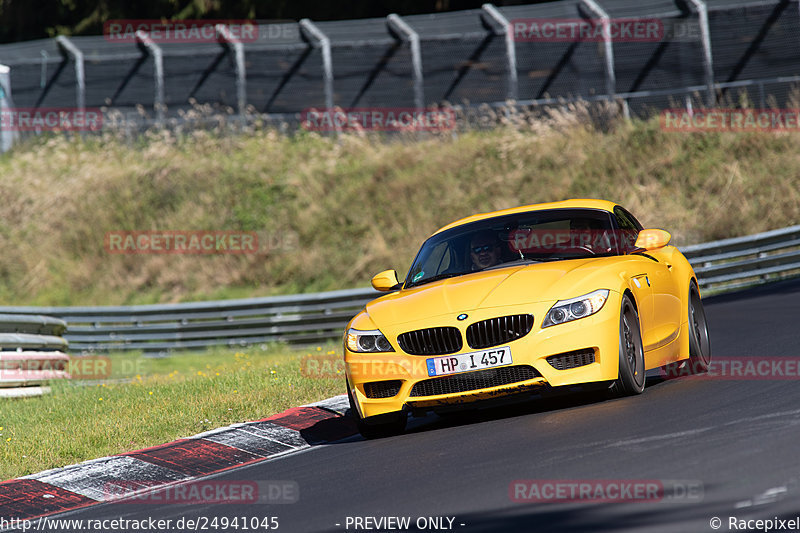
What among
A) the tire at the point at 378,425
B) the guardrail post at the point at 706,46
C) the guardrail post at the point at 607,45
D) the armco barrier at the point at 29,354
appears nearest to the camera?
the tire at the point at 378,425

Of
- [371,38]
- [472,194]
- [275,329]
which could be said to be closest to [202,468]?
[275,329]

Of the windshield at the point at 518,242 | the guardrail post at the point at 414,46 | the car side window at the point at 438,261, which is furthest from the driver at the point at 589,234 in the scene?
the guardrail post at the point at 414,46

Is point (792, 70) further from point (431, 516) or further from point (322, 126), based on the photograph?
point (431, 516)

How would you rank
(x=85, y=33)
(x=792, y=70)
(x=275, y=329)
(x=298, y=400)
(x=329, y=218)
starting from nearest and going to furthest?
(x=298, y=400)
(x=275, y=329)
(x=792, y=70)
(x=329, y=218)
(x=85, y=33)

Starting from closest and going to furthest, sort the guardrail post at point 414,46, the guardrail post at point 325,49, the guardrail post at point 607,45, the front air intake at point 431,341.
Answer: the front air intake at point 431,341, the guardrail post at point 607,45, the guardrail post at point 414,46, the guardrail post at point 325,49

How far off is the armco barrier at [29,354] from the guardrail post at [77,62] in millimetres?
16657

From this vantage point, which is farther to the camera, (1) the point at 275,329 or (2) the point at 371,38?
(2) the point at 371,38

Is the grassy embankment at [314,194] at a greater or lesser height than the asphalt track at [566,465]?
lesser

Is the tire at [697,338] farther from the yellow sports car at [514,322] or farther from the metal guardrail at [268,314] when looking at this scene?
the metal guardrail at [268,314]

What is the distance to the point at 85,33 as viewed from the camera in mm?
39844

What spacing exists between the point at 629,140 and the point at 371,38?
6.73m

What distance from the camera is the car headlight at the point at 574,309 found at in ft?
24.6

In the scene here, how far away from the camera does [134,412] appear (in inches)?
396

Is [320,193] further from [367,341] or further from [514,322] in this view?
[514,322]
